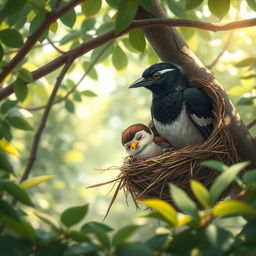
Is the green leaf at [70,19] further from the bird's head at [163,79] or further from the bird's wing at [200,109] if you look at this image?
the bird's wing at [200,109]

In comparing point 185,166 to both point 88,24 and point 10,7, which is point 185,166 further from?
point 10,7

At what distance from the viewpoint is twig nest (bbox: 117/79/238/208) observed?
363 centimetres

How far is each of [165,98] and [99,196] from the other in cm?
2161

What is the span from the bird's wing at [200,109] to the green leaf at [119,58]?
81 centimetres

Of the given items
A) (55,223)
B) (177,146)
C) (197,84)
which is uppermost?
(197,84)

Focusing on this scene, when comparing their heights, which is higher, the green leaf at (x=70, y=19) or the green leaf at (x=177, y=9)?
the green leaf at (x=177, y=9)

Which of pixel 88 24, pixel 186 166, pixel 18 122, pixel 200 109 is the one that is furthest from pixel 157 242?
pixel 88 24

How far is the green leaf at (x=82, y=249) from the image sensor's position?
163cm

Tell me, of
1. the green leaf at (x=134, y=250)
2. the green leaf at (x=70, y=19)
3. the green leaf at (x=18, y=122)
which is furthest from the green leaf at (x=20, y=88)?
the green leaf at (x=134, y=250)

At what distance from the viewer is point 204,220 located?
174 centimetres

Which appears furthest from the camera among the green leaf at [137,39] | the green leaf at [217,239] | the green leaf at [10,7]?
the green leaf at [137,39]

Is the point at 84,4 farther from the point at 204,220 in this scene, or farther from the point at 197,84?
the point at 204,220

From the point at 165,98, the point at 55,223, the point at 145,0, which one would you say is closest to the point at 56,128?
the point at 165,98

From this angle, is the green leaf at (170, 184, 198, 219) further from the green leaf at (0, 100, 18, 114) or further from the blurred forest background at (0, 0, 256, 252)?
the green leaf at (0, 100, 18, 114)
